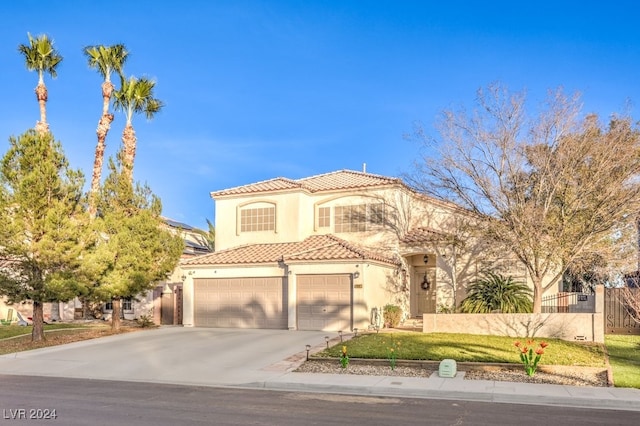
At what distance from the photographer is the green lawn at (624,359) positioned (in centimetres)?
1497

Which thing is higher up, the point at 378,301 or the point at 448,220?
the point at 448,220

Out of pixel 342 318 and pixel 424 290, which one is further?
pixel 424 290

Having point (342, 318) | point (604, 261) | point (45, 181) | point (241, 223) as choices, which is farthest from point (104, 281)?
point (604, 261)

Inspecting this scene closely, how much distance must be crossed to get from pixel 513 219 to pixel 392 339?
20.8 ft

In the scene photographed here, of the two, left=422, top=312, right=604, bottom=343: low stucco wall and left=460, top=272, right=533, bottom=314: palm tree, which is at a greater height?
left=460, top=272, right=533, bottom=314: palm tree

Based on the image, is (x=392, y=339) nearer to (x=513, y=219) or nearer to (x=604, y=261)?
(x=513, y=219)

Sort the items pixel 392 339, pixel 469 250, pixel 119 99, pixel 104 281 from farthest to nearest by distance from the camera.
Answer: pixel 119 99 → pixel 469 250 → pixel 104 281 → pixel 392 339

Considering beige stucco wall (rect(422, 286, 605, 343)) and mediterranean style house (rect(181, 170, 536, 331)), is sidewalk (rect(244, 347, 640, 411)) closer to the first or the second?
beige stucco wall (rect(422, 286, 605, 343))

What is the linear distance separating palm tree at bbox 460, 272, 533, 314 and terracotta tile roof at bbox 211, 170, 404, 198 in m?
6.61

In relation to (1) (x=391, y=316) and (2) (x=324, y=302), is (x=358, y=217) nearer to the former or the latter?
(2) (x=324, y=302)

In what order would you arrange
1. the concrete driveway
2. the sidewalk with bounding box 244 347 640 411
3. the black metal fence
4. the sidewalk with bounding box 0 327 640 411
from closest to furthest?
the sidewalk with bounding box 244 347 640 411
the sidewalk with bounding box 0 327 640 411
the concrete driveway
the black metal fence

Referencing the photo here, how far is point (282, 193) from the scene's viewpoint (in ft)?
102

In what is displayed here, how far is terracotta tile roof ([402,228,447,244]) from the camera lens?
2831 centimetres

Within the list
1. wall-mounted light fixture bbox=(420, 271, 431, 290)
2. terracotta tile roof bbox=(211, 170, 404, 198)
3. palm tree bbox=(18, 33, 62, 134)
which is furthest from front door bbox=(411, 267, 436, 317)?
palm tree bbox=(18, 33, 62, 134)
